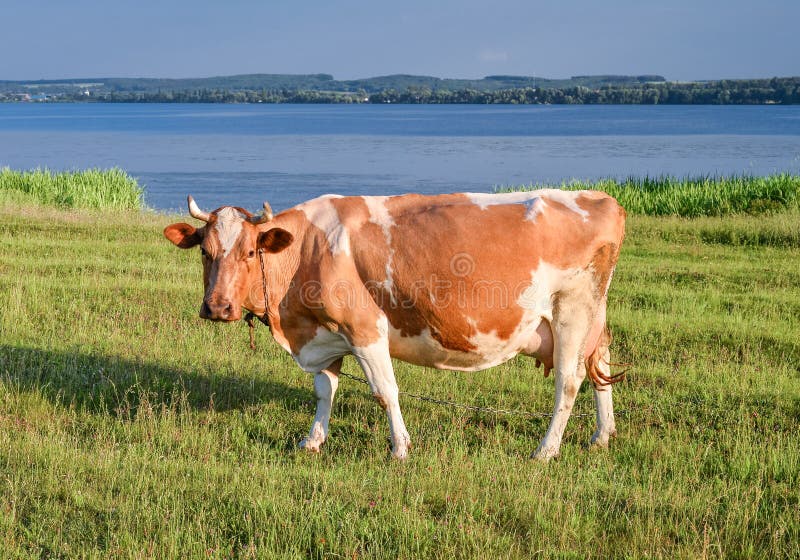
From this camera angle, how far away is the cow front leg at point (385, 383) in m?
7.04

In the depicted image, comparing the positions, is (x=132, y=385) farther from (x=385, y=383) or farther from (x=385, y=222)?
(x=385, y=222)

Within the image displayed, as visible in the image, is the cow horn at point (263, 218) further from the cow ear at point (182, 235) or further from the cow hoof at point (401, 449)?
the cow hoof at point (401, 449)

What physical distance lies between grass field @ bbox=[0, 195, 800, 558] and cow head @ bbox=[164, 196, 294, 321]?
3.82 feet

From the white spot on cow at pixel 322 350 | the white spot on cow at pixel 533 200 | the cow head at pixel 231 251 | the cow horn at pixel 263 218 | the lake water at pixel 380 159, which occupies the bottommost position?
the lake water at pixel 380 159

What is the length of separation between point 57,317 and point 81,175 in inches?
779

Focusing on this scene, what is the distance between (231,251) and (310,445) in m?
1.74

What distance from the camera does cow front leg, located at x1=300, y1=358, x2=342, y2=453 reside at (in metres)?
7.46

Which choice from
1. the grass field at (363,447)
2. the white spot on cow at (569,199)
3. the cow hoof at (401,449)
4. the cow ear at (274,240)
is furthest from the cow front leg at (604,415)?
the cow ear at (274,240)

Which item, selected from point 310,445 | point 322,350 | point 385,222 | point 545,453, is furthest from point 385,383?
point 545,453

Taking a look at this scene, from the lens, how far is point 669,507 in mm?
5945

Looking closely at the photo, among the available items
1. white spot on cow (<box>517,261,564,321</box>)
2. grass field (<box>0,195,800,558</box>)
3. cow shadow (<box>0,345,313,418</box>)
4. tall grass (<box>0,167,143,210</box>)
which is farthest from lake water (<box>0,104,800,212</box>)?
white spot on cow (<box>517,261,564,321</box>)

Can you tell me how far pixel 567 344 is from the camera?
7.31 meters

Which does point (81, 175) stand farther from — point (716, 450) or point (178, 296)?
point (716, 450)

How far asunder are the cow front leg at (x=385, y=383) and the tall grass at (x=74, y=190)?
72.1 ft
